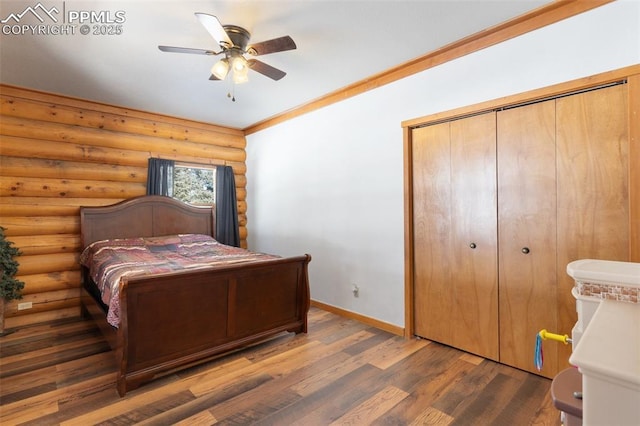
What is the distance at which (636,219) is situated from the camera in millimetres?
1869

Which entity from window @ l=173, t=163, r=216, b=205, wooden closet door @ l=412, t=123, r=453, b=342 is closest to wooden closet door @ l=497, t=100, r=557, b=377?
wooden closet door @ l=412, t=123, r=453, b=342

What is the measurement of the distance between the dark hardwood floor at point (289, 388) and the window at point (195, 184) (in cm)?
239

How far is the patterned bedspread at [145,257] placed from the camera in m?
2.44

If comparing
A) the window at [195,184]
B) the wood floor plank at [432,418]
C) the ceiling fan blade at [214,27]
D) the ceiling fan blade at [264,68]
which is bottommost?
the wood floor plank at [432,418]

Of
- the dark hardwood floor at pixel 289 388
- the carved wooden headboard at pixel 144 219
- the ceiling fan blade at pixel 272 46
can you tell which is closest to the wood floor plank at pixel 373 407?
the dark hardwood floor at pixel 289 388

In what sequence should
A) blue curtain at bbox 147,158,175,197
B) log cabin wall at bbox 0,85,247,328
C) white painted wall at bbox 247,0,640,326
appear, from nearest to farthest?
1. white painted wall at bbox 247,0,640,326
2. log cabin wall at bbox 0,85,247,328
3. blue curtain at bbox 147,158,175,197

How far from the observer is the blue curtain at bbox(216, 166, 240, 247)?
4926 mm

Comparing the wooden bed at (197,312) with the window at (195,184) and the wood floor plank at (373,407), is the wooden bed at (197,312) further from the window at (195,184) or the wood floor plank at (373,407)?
the window at (195,184)

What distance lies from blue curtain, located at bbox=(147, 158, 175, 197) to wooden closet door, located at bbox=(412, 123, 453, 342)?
337 centimetres

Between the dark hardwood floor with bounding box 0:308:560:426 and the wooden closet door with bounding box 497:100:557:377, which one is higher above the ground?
the wooden closet door with bounding box 497:100:557:377

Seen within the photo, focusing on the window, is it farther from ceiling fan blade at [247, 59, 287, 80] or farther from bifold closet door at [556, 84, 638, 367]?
bifold closet door at [556, 84, 638, 367]

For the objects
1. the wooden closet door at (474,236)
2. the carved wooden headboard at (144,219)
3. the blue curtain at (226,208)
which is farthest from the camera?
the blue curtain at (226,208)

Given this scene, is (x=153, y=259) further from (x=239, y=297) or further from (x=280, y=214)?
(x=280, y=214)

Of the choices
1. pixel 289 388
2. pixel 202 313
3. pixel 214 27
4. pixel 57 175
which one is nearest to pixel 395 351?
pixel 289 388
